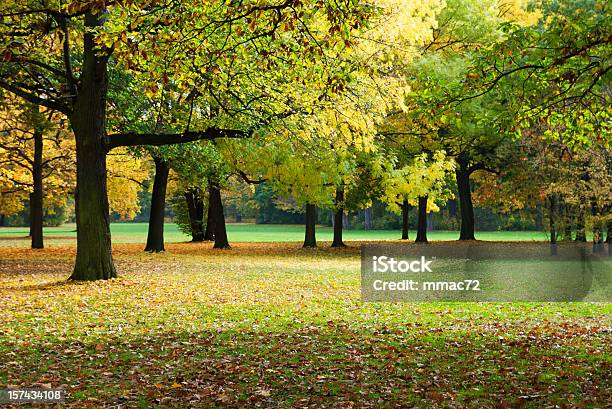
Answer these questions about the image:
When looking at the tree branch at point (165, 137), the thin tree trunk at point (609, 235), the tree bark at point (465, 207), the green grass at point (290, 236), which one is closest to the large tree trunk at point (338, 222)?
the tree bark at point (465, 207)

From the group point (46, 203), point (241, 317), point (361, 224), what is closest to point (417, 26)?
point (241, 317)

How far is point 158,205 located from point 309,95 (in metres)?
13.9

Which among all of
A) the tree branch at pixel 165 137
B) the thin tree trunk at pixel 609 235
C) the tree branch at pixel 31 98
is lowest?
the thin tree trunk at pixel 609 235

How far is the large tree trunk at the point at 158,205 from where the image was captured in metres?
26.8

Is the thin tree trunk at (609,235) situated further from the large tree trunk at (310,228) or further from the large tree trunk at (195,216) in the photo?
the large tree trunk at (195,216)

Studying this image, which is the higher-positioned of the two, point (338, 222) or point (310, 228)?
point (338, 222)

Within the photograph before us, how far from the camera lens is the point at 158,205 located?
26844 millimetres

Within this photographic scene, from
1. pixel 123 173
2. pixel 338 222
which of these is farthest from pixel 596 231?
pixel 123 173

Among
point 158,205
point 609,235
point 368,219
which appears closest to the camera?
point 609,235

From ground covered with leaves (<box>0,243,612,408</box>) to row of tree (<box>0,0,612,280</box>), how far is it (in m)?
3.11

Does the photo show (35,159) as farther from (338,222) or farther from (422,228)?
(422,228)

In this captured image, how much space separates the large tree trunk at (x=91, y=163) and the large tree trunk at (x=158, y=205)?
38.8 feet

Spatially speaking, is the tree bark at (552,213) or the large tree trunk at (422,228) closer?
the tree bark at (552,213)

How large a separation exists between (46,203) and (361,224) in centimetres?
3512
